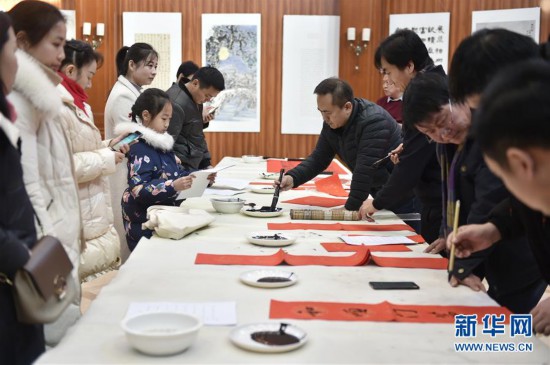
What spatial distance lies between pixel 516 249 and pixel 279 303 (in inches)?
35.8

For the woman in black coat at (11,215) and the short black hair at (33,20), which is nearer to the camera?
the woman in black coat at (11,215)

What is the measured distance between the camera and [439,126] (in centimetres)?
215

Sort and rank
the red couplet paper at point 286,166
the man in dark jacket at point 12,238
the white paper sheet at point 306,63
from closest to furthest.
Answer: the man in dark jacket at point 12,238
the red couplet paper at point 286,166
the white paper sheet at point 306,63

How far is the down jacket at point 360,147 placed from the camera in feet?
10.6

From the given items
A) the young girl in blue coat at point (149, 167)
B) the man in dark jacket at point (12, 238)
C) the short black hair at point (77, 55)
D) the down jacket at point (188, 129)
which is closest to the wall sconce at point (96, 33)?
the down jacket at point (188, 129)

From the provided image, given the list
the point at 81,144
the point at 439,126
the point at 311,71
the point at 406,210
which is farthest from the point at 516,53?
the point at 311,71

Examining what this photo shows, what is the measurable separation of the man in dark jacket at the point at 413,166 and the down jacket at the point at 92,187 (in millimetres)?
1168

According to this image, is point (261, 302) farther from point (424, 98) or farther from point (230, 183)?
point (230, 183)

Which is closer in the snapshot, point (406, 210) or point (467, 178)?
point (467, 178)

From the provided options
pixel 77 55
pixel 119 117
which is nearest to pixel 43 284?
pixel 77 55

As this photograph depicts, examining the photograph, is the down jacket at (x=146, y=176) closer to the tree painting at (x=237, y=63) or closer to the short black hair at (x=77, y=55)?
the short black hair at (x=77, y=55)

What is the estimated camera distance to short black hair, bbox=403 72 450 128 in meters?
2.15

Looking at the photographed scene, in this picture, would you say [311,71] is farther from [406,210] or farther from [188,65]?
[406,210]

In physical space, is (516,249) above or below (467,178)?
below
